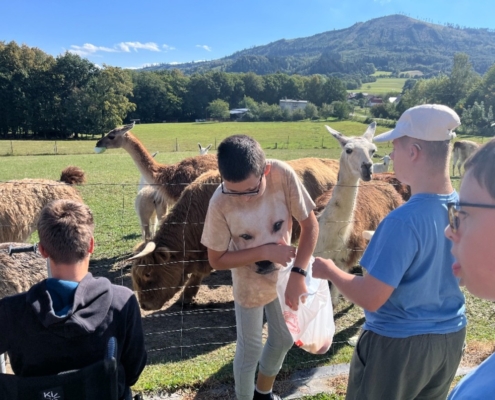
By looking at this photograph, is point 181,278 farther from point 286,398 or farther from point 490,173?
point 490,173

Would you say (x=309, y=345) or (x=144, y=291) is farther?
(x=144, y=291)

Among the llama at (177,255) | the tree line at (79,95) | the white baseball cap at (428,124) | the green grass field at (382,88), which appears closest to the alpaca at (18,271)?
the llama at (177,255)

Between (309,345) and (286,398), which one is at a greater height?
(309,345)

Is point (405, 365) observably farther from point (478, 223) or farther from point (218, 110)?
point (218, 110)

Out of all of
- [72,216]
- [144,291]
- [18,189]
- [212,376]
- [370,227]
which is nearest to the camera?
[72,216]

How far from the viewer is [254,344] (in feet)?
9.07

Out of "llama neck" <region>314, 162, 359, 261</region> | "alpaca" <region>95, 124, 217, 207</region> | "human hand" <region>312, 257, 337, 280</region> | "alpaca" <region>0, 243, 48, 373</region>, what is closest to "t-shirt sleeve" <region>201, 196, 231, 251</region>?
"human hand" <region>312, 257, 337, 280</region>

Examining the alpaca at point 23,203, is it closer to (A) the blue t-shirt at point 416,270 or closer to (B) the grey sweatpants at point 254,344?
(B) the grey sweatpants at point 254,344

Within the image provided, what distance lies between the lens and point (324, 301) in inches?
111

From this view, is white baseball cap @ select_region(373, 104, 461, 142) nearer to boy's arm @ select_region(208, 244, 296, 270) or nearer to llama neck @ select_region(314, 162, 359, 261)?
boy's arm @ select_region(208, 244, 296, 270)

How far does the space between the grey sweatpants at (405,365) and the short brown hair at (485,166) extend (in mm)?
1095

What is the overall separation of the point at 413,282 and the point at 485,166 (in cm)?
96

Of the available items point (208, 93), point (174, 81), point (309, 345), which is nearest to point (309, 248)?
point (309, 345)

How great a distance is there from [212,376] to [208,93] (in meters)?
95.2
